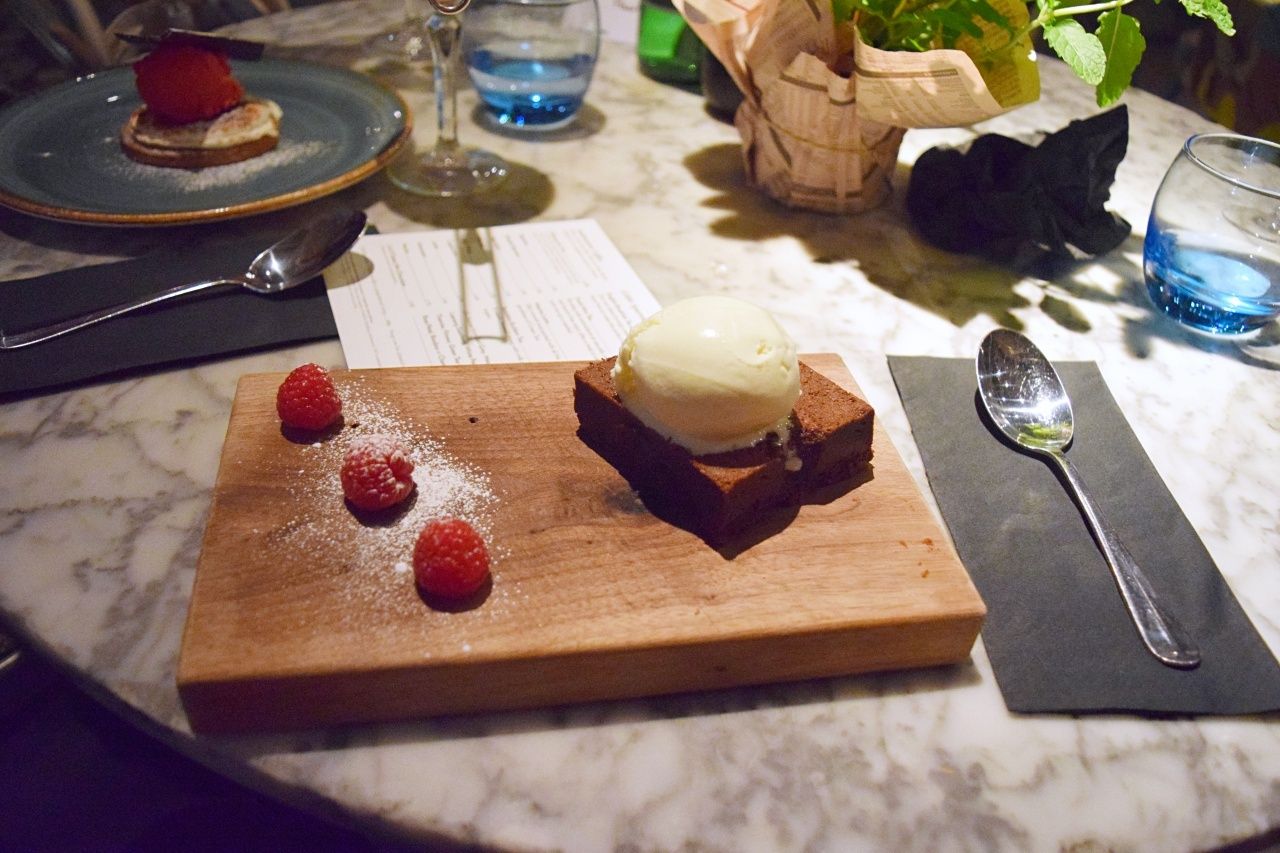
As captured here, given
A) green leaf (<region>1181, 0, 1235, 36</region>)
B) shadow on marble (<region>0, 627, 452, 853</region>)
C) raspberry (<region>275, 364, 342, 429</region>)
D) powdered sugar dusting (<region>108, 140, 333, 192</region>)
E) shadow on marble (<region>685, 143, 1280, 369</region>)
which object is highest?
green leaf (<region>1181, 0, 1235, 36</region>)

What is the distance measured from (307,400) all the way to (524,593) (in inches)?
11.3

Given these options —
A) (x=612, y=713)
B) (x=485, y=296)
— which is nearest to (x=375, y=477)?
(x=612, y=713)

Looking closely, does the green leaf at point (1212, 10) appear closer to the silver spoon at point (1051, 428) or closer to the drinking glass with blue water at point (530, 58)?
the silver spoon at point (1051, 428)

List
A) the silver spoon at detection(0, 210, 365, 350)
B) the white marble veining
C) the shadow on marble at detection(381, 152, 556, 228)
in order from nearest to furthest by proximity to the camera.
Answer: the white marble veining, the silver spoon at detection(0, 210, 365, 350), the shadow on marble at detection(381, 152, 556, 228)

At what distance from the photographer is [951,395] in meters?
1.00

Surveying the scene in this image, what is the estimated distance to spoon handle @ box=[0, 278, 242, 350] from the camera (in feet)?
3.05

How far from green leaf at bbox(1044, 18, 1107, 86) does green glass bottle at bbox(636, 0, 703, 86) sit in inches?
30.7

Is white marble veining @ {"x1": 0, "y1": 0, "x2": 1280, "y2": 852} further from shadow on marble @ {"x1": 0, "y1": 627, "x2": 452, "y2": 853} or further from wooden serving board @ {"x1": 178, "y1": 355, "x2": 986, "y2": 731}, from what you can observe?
shadow on marble @ {"x1": 0, "y1": 627, "x2": 452, "y2": 853}

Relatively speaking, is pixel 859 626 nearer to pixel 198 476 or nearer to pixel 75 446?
pixel 198 476

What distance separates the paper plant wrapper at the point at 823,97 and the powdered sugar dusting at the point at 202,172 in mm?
605

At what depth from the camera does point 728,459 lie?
29.4 inches

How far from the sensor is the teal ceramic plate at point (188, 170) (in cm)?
110

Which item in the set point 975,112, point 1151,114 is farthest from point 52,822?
point 1151,114

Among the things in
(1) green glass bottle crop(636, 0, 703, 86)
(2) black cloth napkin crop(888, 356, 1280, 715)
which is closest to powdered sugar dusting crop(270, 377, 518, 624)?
(2) black cloth napkin crop(888, 356, 1280, 715)
